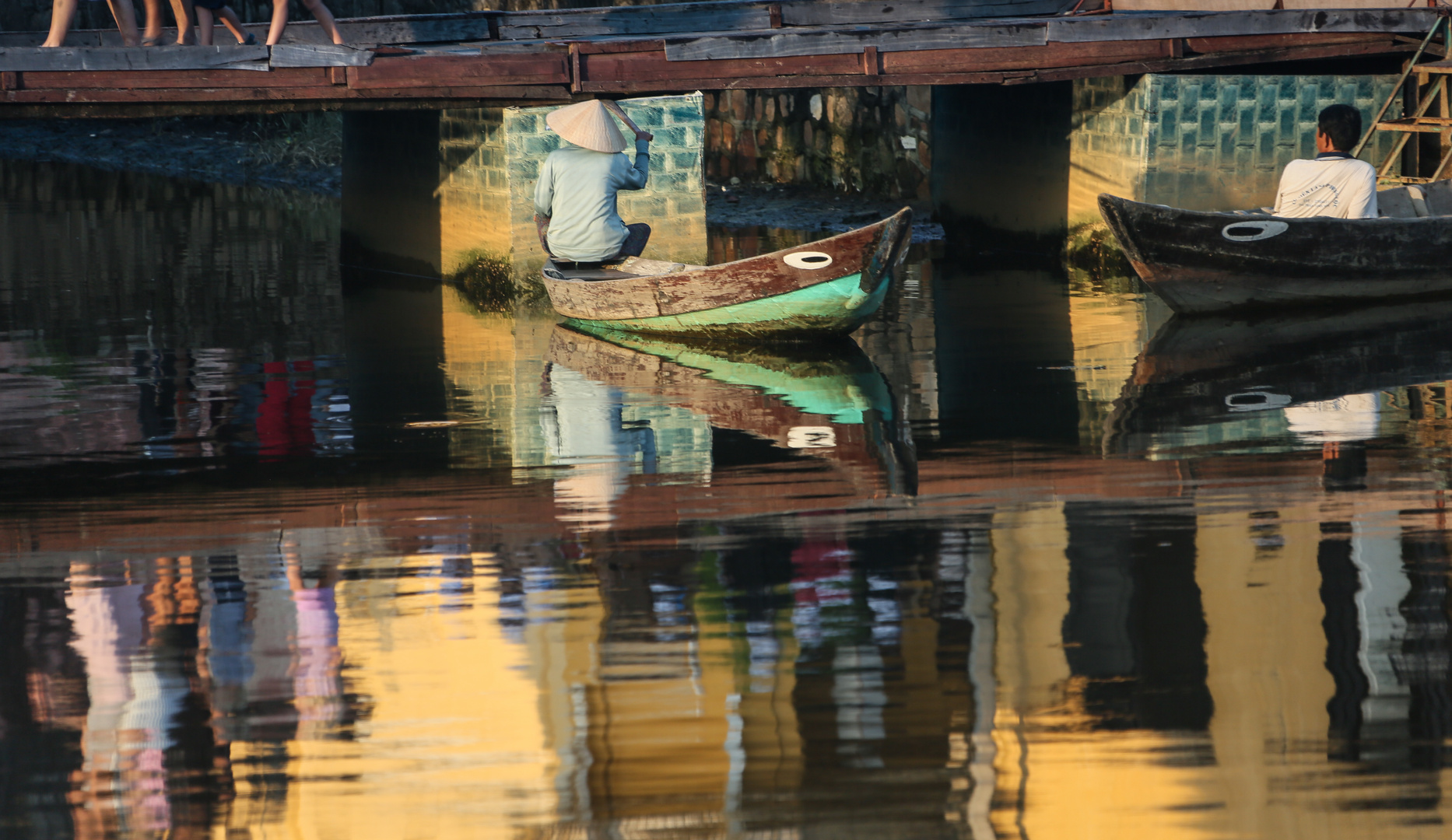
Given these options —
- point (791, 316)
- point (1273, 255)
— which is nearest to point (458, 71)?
point (791, 316)

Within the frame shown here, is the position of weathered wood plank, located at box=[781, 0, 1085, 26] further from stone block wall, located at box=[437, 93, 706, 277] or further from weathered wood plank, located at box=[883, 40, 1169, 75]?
weathered wood plank, located at box=[883, 40, 1169, 75]

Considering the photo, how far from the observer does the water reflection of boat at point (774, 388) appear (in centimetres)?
718

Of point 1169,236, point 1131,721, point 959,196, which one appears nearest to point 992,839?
point 1131,721

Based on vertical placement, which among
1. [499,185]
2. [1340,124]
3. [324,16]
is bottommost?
[1340,124]

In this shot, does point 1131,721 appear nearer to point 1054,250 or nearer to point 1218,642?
point 1218,642

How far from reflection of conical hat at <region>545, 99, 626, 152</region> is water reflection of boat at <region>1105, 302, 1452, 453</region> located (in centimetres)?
366

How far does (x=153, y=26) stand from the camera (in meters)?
11.7

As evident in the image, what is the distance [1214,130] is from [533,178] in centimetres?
555

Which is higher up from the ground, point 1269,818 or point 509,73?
point 509,73

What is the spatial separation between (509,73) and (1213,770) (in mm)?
8739

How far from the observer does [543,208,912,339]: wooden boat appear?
905 centimetres

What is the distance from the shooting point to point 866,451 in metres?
7.08

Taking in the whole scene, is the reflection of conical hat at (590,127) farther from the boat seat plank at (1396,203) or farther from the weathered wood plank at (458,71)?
the boat seat plank at (1396,203)

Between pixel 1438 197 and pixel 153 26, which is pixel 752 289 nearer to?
pixel 1438 197
